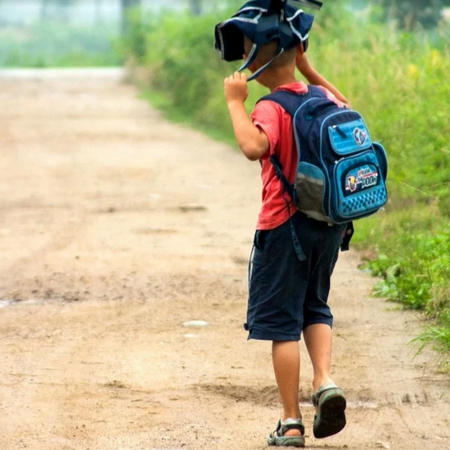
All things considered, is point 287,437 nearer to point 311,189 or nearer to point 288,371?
point 288,371

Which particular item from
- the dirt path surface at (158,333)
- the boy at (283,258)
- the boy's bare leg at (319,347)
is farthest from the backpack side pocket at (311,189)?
the dirt path surface at (158,333)

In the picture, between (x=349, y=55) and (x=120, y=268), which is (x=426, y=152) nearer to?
(x=120, y=268)

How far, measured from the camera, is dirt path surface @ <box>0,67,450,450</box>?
458cm

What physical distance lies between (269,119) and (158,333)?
2.26 m

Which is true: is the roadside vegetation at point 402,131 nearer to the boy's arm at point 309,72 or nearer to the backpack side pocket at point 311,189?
the boy's arm at point 309,72

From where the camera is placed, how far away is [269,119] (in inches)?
162

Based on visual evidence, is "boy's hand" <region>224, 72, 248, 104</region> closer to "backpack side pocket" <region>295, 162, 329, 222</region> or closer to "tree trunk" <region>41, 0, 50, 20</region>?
"backpack side pocket" <region>295, 162, 329, 222</region>

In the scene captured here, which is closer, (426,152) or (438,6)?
(426,152)

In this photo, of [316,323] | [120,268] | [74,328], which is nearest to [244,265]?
[120,268]

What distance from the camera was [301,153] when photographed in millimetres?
4105

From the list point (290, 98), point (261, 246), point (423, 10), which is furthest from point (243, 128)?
point (423, 10)

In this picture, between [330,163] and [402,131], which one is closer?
[330,163]

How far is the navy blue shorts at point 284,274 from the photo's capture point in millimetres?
4230

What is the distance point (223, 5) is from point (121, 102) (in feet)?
9.46
